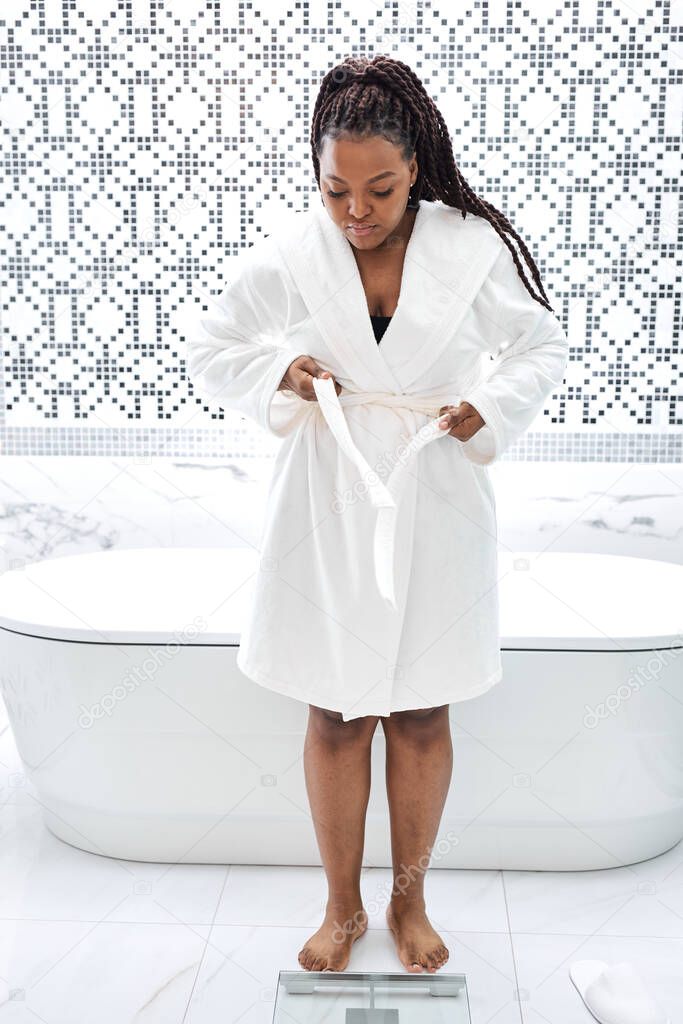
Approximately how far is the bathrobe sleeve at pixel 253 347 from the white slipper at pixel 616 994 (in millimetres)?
1062

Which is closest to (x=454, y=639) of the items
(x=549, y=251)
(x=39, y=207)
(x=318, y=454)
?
(x=318, y=454)

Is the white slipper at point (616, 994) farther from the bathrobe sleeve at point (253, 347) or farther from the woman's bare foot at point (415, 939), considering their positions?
the bathrobe sleeve at point (253, 347)

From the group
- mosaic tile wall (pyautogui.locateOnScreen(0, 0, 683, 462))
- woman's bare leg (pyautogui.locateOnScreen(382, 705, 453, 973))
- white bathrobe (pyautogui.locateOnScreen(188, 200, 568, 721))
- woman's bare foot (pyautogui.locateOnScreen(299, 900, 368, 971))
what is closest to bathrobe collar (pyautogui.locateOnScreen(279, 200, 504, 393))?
white bathrobe (pyautogui.locateOnScreen(188, 200, 568, 721))

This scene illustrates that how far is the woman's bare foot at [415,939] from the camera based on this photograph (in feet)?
5.65

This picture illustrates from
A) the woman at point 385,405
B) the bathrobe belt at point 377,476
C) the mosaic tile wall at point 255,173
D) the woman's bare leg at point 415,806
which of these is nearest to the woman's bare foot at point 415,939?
the woman's bare leg at point 415,806

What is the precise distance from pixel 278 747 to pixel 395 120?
1194 millimetres

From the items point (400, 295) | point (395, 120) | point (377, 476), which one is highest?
point (395, 120)

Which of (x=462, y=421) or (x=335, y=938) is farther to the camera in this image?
(x=335, y=938)

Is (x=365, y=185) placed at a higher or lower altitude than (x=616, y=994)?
higher

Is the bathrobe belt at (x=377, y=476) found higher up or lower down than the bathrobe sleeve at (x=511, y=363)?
lower down

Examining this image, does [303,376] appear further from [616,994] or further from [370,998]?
[616,994]

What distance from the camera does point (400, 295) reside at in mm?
1527

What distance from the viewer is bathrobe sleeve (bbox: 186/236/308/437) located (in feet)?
5.16

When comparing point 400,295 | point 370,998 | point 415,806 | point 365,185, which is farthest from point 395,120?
point 370,998
